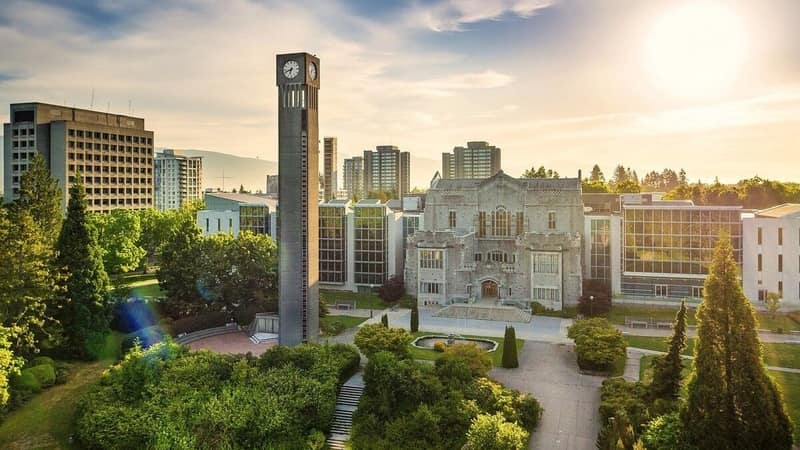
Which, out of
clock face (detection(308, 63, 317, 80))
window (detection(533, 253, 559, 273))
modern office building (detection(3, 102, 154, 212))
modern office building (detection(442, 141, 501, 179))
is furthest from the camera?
modern office building (detection(442, 141, 501, 179))

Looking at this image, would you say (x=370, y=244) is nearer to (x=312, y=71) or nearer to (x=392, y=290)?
(x=392, y=290)

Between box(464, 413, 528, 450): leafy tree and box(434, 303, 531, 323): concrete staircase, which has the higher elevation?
box(434, 303, 531, 323): concrete staircase

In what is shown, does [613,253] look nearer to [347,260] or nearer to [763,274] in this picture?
[763,274]

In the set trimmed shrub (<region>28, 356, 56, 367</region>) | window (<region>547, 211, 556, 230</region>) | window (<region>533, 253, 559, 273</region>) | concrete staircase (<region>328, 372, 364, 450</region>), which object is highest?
window (<region>547, 211, 556, 230</region>)

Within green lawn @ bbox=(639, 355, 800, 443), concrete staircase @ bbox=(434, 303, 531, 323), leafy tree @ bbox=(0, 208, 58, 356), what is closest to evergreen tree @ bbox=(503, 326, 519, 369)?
green lawn @ bbox=(639, 355, 800, 443)

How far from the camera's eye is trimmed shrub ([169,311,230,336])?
149ft

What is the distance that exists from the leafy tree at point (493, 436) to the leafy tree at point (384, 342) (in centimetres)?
1082

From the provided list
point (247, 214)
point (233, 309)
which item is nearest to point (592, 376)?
point (233, 309)

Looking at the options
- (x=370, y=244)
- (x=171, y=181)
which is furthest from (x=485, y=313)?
(x=171, y=181)

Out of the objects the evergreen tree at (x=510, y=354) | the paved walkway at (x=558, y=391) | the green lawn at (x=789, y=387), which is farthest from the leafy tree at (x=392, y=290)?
the green lawn at (x=789, y=387)

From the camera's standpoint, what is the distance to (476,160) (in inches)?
6969

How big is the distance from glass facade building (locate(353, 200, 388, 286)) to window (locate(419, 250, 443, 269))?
689 centimetres

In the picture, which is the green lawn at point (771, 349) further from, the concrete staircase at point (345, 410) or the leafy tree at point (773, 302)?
the concrete staircase at point (345, 410)

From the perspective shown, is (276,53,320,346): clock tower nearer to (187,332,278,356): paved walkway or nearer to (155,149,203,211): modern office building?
(187,332,278,356): paved walkway
